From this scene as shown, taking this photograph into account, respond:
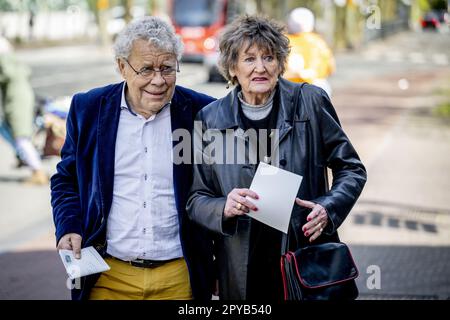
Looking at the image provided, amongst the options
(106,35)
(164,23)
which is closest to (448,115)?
(164,23)

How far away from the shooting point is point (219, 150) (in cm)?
281

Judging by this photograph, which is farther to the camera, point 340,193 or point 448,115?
point 448,115

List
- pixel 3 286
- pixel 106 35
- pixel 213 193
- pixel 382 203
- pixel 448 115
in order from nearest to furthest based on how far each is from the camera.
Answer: pixel 213 193, pixel 3 286, pixel 382 203, pixel 448 115, pixel 106 35

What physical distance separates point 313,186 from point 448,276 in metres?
3.44

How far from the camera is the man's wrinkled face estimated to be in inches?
114

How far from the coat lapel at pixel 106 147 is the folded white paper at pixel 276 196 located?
627 millimetres

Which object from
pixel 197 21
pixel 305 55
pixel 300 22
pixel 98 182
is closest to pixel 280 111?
pixel 98 182

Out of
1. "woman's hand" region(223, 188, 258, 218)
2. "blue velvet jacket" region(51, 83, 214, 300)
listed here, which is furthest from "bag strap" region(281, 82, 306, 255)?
"blue velvet jacket" region(51, 83, 214, 300)

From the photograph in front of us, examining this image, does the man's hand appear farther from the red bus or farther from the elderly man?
the red bus

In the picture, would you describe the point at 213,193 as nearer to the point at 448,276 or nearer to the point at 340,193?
the point at 340,193

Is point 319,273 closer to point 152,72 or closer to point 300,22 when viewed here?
point 152,72

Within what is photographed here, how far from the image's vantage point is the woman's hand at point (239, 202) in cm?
259

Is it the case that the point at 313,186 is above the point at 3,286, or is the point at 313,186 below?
above

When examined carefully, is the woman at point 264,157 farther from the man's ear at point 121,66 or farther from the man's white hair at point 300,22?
the man's white hair at point 300,22
